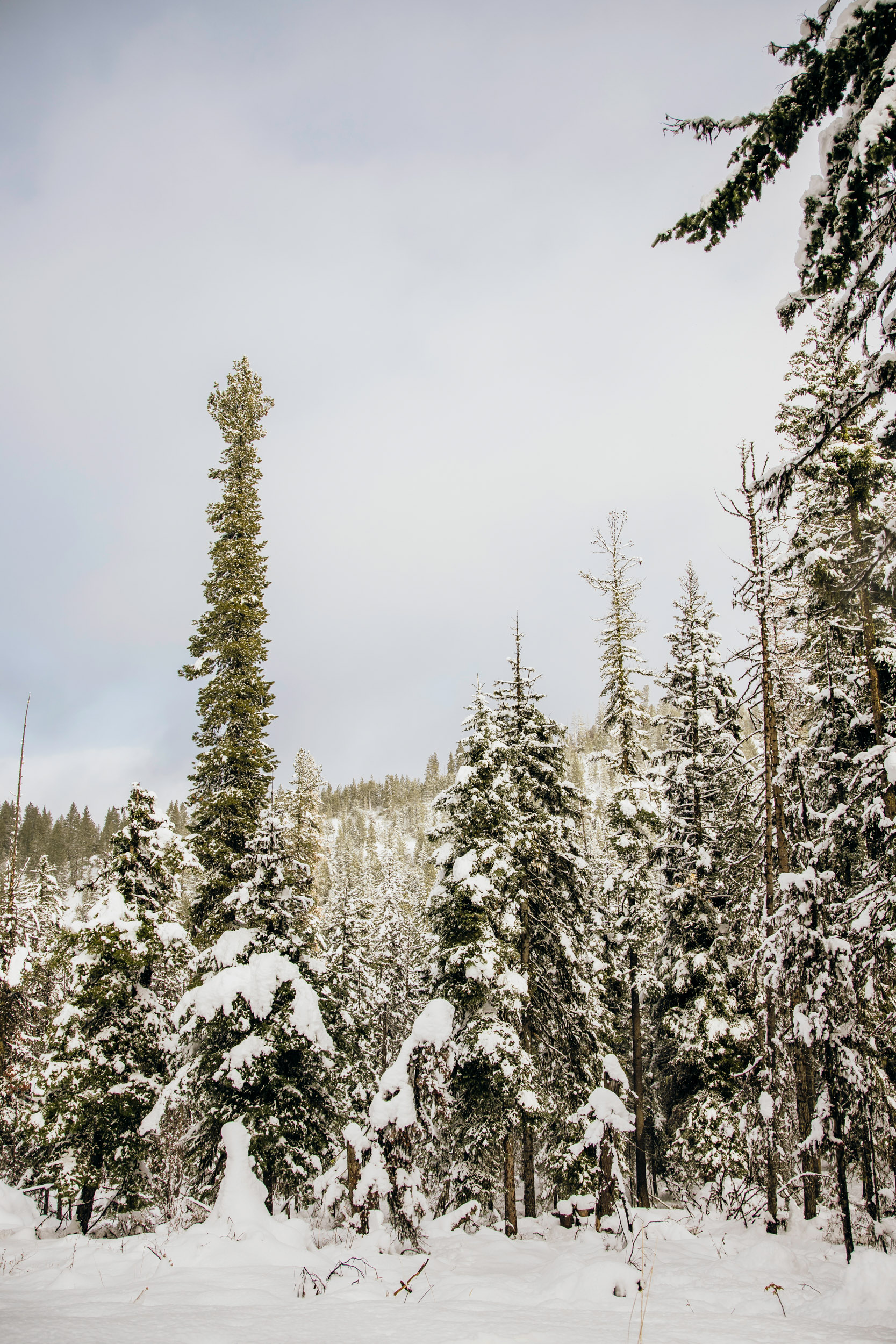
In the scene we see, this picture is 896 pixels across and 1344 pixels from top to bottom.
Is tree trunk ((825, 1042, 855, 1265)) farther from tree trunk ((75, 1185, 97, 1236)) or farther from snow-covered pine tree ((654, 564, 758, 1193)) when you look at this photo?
tree trunk ((75, 1185, 97, 1236))

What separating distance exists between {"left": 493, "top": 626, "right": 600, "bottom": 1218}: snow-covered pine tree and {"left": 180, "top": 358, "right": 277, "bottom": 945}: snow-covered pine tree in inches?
263

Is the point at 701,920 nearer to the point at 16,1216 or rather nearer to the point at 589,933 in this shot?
the point at 589,933

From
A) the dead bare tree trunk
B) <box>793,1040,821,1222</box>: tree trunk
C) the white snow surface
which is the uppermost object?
the dead bare tree trunk

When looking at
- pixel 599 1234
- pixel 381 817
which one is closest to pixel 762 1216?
pixel 599 1234

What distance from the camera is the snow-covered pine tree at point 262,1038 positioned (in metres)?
11.6

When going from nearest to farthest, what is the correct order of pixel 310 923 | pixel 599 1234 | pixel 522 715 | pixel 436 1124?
pixel 599 1234 < pixel 436 1124 < pixel 310 923 < pixel 522 715

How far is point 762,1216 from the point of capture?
1231 centimetres

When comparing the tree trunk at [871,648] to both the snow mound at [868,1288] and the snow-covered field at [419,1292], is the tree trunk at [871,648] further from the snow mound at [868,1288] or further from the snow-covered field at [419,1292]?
the snow-covered field at [419,1292]

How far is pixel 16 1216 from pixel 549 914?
13.0 metres

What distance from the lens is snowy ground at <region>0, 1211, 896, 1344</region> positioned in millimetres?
4809

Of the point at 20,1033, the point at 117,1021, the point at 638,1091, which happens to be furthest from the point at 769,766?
the point at 20,1033

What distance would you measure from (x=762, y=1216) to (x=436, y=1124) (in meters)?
7.36

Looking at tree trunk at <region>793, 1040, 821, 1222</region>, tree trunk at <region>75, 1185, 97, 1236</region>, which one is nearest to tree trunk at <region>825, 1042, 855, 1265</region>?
tree trunk at <region>793, 1040, 821, 1222</region>

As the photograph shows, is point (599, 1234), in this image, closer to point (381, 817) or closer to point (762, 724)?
point (762, 724)
